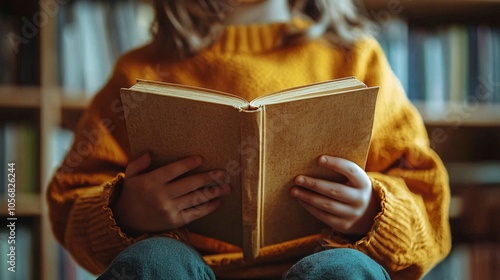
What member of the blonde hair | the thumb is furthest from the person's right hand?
the blonde hair

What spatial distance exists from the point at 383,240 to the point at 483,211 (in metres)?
0.58

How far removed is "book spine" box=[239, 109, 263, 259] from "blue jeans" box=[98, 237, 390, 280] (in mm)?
100

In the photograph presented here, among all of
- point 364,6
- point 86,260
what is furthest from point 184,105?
point 364,6

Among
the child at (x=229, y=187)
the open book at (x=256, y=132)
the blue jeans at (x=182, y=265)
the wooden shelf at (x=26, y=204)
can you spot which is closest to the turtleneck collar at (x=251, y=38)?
the child at (x=229, y=187)

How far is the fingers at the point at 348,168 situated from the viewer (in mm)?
724

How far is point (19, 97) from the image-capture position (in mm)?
1155

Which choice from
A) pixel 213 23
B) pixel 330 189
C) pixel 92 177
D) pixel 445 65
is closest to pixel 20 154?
pixel 92 177

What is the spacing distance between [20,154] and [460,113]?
96 centimetres

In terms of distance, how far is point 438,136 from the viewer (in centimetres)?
124

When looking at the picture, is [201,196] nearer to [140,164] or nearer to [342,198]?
[140,164]

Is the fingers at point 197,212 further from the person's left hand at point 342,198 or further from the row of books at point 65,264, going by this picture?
the row of books at point 65,264

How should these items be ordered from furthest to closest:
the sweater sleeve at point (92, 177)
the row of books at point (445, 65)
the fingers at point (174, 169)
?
1. the row of books at point (445, 65)
2. the sweater sleeve at point (92, 177)
3. the fingers at point (174, 169)

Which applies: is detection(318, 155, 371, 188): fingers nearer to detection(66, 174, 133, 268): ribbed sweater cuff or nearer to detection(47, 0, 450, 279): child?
detection(47, 0, 450, 279): child

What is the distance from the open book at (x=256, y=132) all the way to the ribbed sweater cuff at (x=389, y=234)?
8 cm
